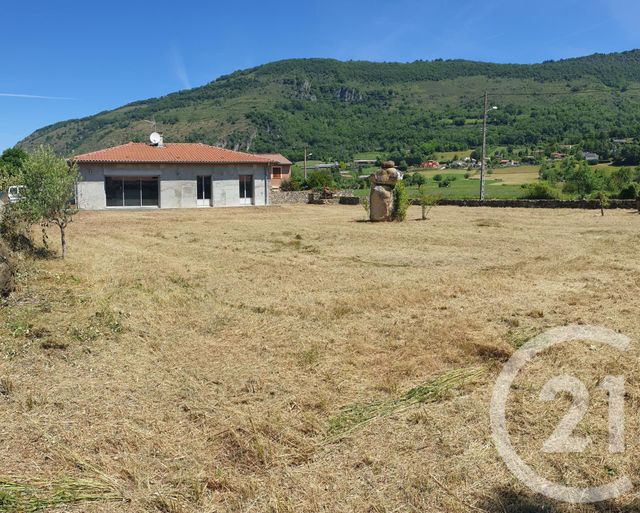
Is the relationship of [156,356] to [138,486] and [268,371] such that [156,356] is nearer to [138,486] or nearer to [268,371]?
[268,371]

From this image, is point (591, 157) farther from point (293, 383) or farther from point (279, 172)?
point (293, 383)

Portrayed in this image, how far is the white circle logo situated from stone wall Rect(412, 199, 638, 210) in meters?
25.7

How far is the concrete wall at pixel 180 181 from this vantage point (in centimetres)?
3158

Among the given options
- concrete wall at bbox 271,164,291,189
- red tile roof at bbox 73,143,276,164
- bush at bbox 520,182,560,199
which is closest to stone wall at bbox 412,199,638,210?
bush at bbox 520,182,560,199

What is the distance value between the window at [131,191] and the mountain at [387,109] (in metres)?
62.9

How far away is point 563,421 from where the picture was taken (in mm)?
4188

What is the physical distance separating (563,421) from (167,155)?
32694 millimetres

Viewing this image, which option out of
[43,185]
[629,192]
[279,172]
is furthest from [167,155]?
[279,172]

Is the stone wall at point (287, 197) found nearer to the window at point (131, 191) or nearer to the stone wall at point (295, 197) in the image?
the stone wall at point (295, 197)

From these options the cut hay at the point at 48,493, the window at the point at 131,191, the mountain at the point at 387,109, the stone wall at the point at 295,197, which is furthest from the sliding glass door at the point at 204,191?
the mountain at the point at 387,109

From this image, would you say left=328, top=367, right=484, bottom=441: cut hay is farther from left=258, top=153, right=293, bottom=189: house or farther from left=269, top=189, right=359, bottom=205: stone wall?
left=258, top=153, right=293, bottom=189: house

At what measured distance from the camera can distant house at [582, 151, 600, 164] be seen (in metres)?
67.7

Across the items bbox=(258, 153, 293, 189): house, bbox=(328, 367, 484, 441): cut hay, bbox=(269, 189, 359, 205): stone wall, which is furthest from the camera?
bbox=(258, 153, 293, 189): house

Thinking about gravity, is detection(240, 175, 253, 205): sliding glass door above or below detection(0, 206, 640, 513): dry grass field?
above
